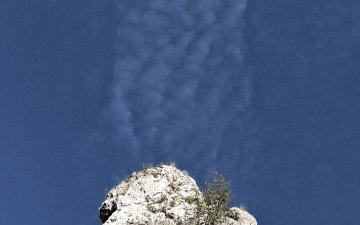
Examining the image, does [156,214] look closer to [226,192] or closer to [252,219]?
[226,192]

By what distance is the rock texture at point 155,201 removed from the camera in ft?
97.8

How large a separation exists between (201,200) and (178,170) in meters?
5.56

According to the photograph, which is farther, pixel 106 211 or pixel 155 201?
pixel 106 211

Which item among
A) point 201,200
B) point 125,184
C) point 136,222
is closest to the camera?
point 136,222

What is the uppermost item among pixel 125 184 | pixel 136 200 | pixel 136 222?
pixel 125 184

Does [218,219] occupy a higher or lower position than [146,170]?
lower

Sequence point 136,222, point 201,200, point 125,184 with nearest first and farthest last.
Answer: point 136,222
point 201,200
point 125,184

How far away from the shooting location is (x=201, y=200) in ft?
103

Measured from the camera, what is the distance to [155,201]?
3172 cm

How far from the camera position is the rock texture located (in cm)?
2980

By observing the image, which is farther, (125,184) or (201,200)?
(125,184)

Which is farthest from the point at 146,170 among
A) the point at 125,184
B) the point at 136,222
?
the point at 136,222

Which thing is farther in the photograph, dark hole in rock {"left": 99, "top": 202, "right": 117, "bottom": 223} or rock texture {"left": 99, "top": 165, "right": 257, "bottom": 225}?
dark hole in rock {"left": 99, "top": 202, "right": 117, "bottom": 223}

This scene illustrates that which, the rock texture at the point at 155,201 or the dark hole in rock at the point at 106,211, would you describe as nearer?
the rock texture at the point at 155,201
